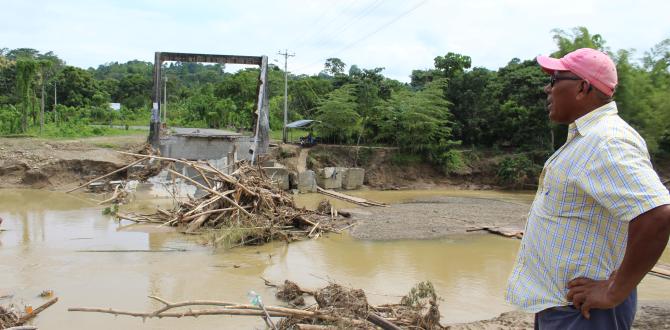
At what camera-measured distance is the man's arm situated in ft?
5.68

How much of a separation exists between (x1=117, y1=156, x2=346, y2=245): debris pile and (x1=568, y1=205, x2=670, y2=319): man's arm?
9241mm

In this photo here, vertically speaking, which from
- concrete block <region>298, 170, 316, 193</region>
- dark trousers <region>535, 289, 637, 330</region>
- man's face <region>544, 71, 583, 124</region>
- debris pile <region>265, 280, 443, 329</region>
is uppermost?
man's face <region>544, 71, 583, 124</region>

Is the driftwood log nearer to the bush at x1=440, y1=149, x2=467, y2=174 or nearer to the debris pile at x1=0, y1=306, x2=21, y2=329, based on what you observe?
the debris pile at x1=0, y1=306, x2=21, y2=329

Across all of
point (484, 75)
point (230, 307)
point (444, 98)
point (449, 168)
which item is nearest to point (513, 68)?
point (484, 75)

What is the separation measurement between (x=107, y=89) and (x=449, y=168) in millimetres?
32499

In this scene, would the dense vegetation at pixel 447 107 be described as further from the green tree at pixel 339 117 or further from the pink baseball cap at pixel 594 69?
the pink baseball cap at pixel 594 69

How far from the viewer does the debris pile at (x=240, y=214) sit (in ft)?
36.7

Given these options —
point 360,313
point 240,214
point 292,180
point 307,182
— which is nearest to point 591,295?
point 360,313

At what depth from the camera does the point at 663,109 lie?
18.0 m

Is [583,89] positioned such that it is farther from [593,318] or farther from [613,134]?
[593,318]

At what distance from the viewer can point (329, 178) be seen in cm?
2323

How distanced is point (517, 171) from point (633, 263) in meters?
25.4

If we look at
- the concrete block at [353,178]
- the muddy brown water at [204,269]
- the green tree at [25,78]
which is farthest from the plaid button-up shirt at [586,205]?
the green tree at [25,78]

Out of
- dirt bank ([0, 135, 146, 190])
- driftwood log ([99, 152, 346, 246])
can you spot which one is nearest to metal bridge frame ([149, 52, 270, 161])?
dirt bank ([0, 135, 146, 190])
